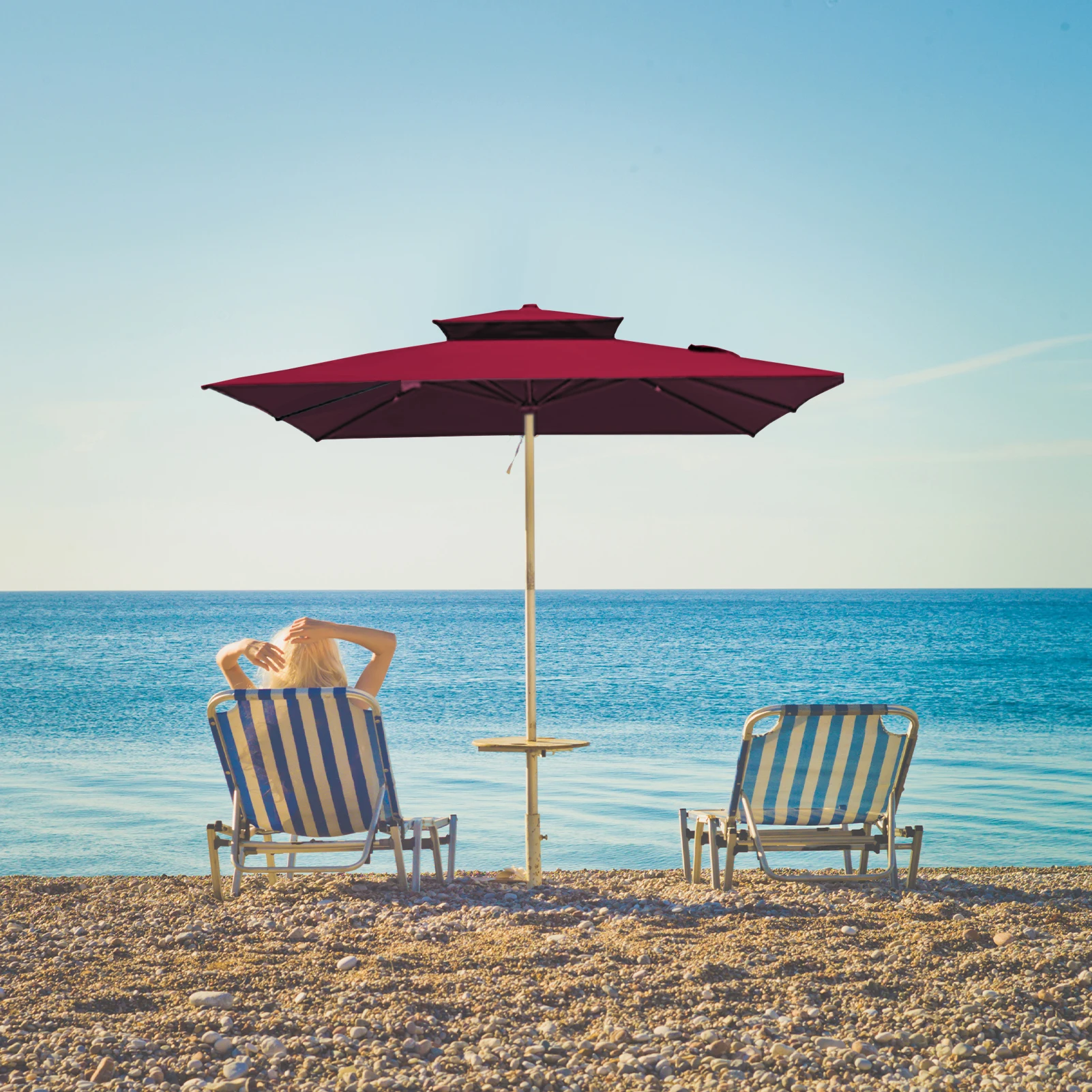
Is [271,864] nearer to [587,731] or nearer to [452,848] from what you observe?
[452,848]

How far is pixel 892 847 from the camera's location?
14.3 feet

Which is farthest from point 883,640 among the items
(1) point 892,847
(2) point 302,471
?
(1) point 892,847

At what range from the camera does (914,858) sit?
4.39m

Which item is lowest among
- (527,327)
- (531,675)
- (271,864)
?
(271,864)

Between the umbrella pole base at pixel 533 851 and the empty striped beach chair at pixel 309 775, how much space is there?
0.44 metres

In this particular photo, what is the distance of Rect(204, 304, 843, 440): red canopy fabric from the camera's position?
3812 mm

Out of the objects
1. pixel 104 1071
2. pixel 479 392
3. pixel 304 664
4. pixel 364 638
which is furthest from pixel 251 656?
pixel 104 1071

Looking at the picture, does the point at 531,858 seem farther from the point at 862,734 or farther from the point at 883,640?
the point at 883,640

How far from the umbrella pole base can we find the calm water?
2.16m

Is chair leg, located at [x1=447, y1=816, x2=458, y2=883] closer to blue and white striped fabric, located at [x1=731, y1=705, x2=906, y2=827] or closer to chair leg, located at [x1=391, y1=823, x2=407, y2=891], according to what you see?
chair leg, located at [x1=391, y1=823, x2=407, y2=891]

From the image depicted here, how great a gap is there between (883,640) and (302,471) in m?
28.6

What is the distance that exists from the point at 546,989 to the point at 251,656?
1907mm

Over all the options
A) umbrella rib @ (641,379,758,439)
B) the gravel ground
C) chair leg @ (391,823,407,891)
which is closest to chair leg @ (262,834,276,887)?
the gravel ground

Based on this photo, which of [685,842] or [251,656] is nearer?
[251,656]
